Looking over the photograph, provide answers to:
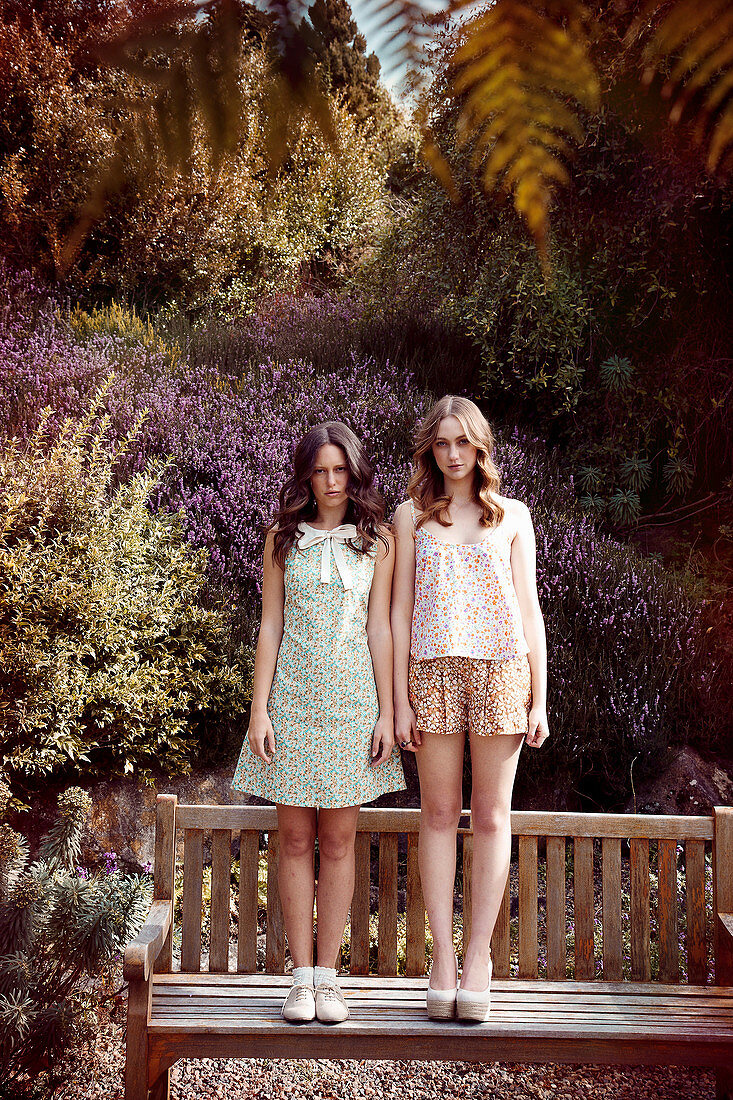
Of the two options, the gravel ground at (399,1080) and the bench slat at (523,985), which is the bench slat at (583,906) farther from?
the gravel ground at (399,1080)

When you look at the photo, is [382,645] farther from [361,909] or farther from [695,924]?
[695,924]

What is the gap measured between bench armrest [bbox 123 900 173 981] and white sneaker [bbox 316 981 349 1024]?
15.7 inches

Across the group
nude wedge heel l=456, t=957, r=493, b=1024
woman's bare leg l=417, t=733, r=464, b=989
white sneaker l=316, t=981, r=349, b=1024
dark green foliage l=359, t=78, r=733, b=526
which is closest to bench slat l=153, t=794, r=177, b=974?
white sneaker l=316, t=981, r=349, b=1024

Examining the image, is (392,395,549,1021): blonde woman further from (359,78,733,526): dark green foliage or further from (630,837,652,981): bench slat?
(359,78,733,526): dark green foliage

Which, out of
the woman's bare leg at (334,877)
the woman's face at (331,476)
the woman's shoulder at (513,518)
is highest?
the woman's face at (331,476)

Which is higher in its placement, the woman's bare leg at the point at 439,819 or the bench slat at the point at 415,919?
the woman's bare leg at the point at 439,819

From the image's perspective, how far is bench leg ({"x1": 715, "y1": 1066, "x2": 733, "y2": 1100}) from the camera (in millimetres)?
2113

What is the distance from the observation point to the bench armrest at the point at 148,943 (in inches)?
72.2

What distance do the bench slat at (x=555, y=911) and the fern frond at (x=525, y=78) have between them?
2033 mm

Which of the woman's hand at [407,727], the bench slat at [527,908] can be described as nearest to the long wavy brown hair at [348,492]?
the woman's hand at [407,727]

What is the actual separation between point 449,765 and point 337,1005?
23.7 inches

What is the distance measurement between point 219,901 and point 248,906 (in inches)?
3.3

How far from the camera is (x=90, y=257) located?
970 mm

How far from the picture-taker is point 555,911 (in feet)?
7.67
